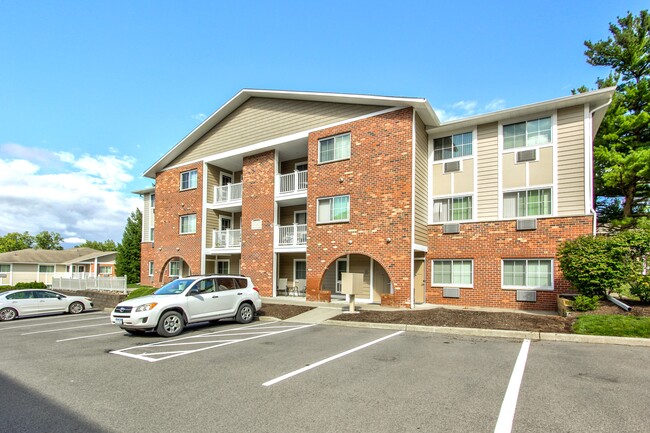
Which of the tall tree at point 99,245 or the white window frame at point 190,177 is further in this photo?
the tall tree at point 99,245

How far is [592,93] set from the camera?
519 inches

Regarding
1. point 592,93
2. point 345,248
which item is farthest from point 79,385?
point 592,93

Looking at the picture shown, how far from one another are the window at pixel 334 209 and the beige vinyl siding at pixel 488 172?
5.35 m

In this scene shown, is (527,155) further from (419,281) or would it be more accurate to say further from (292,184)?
(292,184)

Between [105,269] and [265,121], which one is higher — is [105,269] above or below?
below

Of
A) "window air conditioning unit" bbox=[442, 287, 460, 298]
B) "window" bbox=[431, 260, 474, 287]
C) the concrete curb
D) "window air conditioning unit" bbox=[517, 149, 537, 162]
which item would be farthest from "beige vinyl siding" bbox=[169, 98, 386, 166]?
the concrete curb

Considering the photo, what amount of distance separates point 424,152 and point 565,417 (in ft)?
43.6

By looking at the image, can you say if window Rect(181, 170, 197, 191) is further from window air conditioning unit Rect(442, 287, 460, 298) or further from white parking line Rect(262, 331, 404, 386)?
white parking line Rect(262, 331, 404, 386)

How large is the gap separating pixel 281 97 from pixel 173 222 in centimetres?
1075

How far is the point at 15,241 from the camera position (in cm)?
7500

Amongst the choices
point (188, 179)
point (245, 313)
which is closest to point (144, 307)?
point (245, 313)

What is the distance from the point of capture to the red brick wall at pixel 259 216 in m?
19.3

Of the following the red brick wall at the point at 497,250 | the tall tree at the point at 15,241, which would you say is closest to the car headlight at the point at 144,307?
the red brick wall at the point at 497,250

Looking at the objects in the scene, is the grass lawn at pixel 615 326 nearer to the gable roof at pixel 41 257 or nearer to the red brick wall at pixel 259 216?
the red brick wall at pixel 259 216
